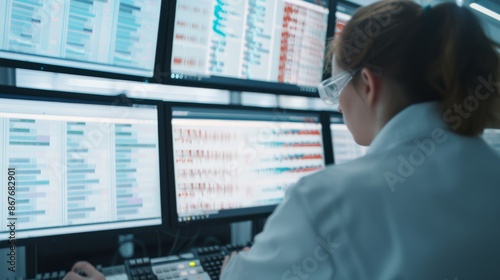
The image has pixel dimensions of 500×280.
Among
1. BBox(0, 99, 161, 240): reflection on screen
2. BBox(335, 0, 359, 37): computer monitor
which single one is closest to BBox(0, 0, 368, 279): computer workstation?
BBox(0, 99, 161, 240): reflection on screen

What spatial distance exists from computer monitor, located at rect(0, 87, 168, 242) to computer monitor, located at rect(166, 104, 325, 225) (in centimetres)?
7

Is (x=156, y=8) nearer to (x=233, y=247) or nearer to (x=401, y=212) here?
(x=233, y=247)

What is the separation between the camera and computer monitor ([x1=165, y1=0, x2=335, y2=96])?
3.46 ft

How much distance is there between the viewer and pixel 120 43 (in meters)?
0.96

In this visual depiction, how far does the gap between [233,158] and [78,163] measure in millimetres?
423

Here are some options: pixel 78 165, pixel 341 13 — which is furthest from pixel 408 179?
pixel 341 13

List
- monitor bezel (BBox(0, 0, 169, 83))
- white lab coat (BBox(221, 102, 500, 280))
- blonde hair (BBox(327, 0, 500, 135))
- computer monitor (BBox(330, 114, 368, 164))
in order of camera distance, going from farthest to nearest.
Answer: computer monitor (BBox(330, 114, 368, 164))
monitor bezel (BBox(0, 0, 169, 83))
blonde hair (BBox(327, 0, 500, 135))
white lab coat (BBox(221, 102, 500, 280))

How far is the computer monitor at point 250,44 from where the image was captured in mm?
1055

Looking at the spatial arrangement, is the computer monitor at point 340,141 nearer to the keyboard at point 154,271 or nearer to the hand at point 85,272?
the keyboard at point 154,271

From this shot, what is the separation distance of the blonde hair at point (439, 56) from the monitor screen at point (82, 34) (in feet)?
2.00

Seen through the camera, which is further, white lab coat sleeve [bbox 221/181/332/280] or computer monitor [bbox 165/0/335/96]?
computer monitor [bbox 165/0/335/96]

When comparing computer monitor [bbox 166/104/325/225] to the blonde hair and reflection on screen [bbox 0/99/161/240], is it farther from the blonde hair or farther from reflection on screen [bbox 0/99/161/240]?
the blonde hair

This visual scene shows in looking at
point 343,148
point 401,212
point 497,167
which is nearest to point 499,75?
point 497,167

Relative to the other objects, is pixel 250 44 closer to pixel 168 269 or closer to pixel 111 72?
pixel 111 72
